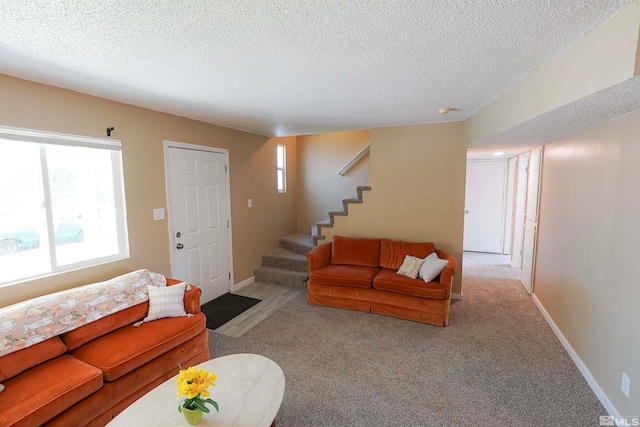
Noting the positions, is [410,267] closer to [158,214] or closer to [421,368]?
[421,368]

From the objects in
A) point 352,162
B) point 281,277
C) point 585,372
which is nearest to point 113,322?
point 281,277

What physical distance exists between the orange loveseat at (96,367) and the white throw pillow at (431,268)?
2334 mm

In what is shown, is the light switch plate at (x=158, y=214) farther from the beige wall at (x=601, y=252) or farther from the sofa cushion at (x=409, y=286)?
the beige wall at (x=601, y=252)

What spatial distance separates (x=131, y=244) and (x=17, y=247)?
816 millimetres

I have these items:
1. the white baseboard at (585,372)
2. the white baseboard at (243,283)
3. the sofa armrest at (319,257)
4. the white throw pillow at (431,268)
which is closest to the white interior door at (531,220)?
the white baseboard at (585,372)

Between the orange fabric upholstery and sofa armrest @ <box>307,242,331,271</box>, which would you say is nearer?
the orange fabric upholstery

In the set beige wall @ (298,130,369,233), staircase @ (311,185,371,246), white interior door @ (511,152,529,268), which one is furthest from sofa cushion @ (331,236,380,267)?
white interior door @ (511,152,529,268)

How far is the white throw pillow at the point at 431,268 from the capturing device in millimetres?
3273

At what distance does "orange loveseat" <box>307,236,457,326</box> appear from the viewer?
3.20m

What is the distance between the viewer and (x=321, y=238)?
4.61 m

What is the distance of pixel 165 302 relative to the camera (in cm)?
248

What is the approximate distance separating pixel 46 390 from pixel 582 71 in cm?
330

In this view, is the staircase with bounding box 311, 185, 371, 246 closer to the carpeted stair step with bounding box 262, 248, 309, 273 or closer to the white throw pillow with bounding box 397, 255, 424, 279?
the carpeted stair step with bounding box 262, 248, 309, 273

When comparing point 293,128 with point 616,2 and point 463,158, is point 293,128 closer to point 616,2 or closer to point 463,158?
point 463,158
